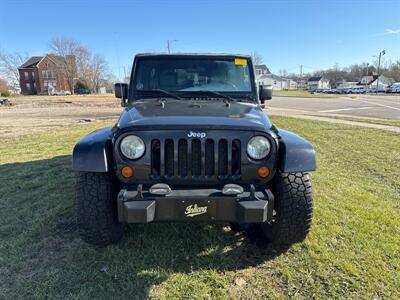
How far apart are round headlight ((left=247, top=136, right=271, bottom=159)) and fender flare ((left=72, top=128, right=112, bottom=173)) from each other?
1.14 m

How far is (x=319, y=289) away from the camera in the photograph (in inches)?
97.1

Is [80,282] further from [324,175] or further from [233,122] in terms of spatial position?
[324,175]

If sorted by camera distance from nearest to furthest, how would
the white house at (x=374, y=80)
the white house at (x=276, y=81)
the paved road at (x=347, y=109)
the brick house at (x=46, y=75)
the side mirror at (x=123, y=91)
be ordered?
the side mirror at (x=123, y=91), the paved road at (x=347, y=109), the brick house at (x=46, y=75), the white house at (x=374, y=80), the white house at (x=276, y=81)

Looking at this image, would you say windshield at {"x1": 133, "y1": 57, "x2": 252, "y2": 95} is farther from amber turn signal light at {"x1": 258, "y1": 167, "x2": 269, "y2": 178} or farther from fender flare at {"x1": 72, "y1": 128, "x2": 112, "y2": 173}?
amber turn signal light at {"x1": 258, "y1": 167, "x2": 269, "y2": 178}

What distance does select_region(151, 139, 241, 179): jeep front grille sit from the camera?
2.43m

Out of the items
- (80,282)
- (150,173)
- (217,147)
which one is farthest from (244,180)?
(80,282)

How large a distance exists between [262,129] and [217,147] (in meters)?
0.39

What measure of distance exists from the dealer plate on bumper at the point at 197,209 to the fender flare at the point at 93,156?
684mm

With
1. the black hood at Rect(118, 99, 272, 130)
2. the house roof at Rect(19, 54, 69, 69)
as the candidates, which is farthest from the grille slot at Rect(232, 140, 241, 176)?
the house roof at Rect(19, 54, 69, 69)

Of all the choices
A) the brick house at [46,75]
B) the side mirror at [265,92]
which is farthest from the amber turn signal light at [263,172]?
the brick house at [46,75]

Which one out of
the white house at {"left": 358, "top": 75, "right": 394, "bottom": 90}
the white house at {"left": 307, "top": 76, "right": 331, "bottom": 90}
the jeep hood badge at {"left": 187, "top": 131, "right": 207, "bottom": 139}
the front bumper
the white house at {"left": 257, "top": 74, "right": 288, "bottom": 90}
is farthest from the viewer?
the white house at {"left": 307, "top": 76, "right": 331, "bottom": 90}

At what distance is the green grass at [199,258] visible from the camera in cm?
245

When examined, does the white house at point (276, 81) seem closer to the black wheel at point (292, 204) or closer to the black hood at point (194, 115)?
the black hood at point (194, 115)

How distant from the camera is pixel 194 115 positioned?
266cm
